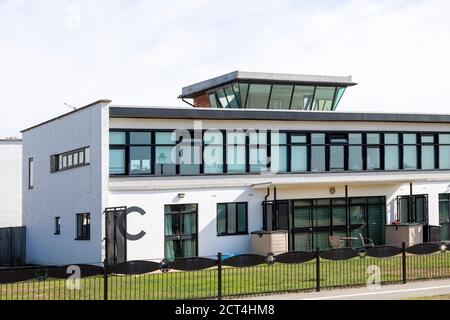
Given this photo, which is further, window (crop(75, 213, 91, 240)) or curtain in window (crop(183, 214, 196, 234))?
curtain in window (crop(183, 214, 196, 234))

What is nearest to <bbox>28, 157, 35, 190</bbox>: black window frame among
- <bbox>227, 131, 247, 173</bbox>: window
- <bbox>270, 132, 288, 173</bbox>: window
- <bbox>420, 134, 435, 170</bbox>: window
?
<bbox>227, 131, 247, 173</bbox>: window

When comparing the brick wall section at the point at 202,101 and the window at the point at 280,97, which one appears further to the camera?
the brick wall section at the point at 202,101

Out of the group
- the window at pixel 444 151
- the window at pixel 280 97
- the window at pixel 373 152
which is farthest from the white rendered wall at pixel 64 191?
the window at pixel 444 151

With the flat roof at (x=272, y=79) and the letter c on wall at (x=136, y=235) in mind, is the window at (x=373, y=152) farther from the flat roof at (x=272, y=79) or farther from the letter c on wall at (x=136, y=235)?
the letter c on wall at (x=136, y=235)

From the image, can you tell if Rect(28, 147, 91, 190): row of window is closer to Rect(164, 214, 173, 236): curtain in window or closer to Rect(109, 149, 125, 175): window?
Rect(109, 149, 125, 175): window

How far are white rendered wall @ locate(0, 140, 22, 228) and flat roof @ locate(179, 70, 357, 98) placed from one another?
1216cm

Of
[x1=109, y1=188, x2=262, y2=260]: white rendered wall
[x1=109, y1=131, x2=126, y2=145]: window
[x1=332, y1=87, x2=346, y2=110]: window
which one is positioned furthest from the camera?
[x1=332, y1=87, x2=346, y2=110]: window

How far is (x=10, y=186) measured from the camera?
4247cm

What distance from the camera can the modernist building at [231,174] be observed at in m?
26.8

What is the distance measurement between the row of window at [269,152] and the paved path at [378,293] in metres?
11.0

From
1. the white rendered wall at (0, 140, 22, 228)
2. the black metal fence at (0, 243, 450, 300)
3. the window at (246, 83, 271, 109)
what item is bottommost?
the black metal fence at (0, 243, 450, 300)

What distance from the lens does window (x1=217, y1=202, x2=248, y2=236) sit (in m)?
28.6
